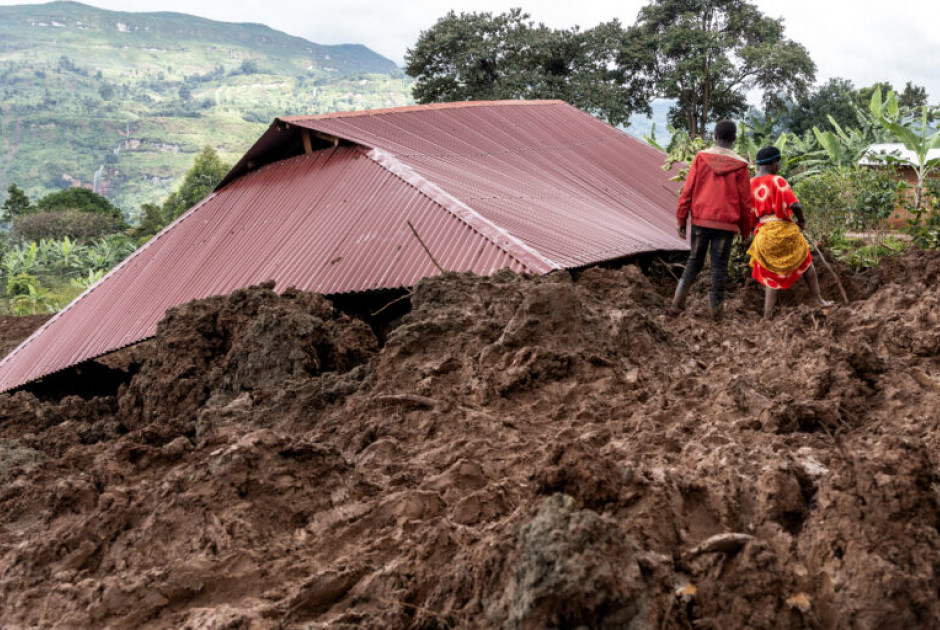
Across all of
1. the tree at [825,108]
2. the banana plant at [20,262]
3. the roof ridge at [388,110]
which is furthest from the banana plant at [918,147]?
the tree at [825,108]

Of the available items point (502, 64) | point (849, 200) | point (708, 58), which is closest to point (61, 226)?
point (502, 64)

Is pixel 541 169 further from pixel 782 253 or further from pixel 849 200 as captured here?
pixel 782 253

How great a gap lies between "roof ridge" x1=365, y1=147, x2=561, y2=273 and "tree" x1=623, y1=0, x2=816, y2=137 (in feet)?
99.2

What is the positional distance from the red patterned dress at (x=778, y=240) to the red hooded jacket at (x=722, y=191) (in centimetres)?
9

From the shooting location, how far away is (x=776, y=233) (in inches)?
204

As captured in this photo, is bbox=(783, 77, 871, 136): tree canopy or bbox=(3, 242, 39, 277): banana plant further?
bbox=(783, 77, 871, 136): tree canopy

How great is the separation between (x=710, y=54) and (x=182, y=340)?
35163 millimetres

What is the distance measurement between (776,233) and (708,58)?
33.3 metres

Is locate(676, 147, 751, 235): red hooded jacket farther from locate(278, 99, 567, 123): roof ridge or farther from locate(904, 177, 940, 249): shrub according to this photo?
locate(278, 99, 567, 123): roof ridge

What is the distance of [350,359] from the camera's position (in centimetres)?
454

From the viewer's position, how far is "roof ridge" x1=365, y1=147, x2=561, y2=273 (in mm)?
6176

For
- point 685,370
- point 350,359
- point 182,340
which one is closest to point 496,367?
point 685,370

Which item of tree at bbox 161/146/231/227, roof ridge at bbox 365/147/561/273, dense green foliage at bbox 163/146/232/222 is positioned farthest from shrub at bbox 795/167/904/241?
dense green foliage at bbox 163/146/232/222

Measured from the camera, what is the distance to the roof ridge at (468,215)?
6176mm
